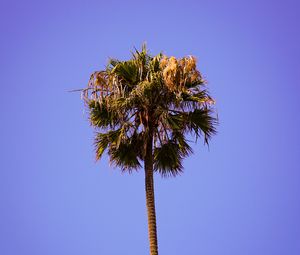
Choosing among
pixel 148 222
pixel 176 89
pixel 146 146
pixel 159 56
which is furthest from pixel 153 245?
pixel 159 56

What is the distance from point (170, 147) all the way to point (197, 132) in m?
0.97

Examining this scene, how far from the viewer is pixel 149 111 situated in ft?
77.9

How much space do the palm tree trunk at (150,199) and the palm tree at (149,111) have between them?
3cm

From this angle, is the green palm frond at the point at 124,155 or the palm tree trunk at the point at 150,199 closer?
the palm tree trunk at the point at 150,199

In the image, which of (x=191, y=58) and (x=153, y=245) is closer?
(x=153, y=245)

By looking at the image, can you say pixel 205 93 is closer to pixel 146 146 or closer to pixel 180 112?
pixel 180 112

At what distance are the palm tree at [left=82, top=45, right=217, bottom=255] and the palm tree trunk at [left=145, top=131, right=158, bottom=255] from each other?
1.3 inches

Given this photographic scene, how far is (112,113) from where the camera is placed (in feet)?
78.1

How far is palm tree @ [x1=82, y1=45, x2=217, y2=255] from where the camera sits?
23.6 m

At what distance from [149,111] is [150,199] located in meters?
2.83

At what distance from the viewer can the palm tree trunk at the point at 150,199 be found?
22.0 meters

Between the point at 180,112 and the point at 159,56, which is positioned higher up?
the point at 159,56

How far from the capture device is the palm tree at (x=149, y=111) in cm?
2356

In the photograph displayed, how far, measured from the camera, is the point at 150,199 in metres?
22.7
